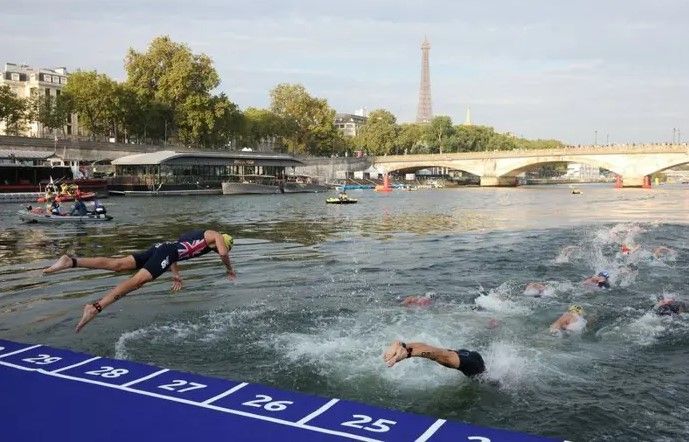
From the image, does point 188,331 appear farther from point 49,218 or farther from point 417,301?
point 49,218

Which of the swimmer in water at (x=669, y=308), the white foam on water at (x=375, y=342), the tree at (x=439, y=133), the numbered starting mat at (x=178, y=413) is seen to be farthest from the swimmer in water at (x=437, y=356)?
the tree at (x=439, y=133)

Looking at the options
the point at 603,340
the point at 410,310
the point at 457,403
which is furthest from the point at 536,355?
the point at 410,310

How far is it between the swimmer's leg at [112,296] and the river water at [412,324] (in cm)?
119

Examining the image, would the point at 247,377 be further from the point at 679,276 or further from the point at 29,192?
the point at 29,192

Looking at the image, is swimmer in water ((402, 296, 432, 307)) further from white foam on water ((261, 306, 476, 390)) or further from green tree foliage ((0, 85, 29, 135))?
green tree foliage ((0, 85, 29, 135))

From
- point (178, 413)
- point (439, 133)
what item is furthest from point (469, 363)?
point (439, 133)

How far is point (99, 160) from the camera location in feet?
291

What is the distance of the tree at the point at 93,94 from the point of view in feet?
289

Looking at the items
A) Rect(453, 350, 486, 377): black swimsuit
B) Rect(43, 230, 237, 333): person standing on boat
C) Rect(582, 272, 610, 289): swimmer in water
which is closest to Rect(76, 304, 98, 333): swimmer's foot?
Rect(43, 230, 237, 333): person standing on boat

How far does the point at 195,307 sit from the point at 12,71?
143381 mm

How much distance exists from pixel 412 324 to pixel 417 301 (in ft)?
6.06

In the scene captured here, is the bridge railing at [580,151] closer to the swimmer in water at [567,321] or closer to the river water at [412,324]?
the river water at [412,324]

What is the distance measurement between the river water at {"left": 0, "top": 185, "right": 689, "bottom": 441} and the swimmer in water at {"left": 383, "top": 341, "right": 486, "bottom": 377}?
1.71 feet

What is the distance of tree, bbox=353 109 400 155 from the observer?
154875 mm
